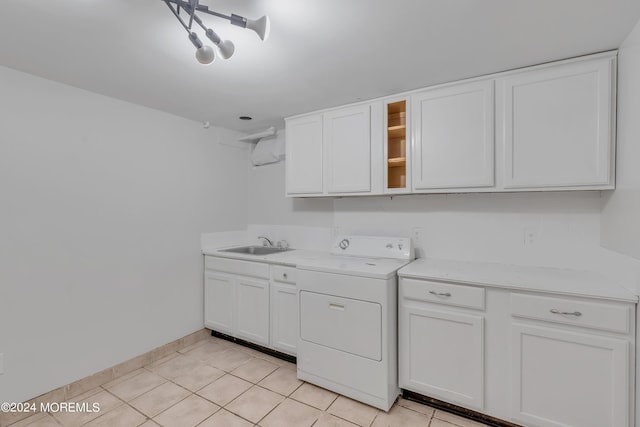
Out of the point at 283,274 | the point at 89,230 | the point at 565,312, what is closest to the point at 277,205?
the point at 283,274

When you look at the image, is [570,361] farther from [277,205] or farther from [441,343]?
[277,205]

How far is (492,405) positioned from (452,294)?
2.16ft

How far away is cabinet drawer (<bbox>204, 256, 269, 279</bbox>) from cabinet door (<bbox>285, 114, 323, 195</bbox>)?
742 millimetres

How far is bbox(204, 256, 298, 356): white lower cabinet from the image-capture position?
2510mm

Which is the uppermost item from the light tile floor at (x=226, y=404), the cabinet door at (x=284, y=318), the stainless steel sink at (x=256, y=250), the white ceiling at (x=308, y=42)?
the white ceiling at (x=308, y=42)

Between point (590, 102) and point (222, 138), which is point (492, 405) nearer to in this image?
point (590, 102)

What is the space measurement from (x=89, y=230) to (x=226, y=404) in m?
1.61

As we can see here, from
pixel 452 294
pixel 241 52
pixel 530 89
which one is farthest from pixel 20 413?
pixel 530 89

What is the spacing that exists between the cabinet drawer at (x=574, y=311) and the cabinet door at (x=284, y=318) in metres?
1.55

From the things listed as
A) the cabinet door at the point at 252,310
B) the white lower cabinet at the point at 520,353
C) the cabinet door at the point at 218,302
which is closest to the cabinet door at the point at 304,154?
the cabinet door at the point at 252,310

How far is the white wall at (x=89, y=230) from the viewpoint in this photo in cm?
191

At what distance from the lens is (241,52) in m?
1.69

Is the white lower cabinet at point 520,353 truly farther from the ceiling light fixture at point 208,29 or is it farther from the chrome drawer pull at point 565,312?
the ceiling light fixture at point 208,29

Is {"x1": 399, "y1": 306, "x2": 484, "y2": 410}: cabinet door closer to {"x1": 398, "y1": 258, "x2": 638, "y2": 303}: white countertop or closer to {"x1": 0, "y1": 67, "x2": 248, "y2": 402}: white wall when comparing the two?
{"x1": 398, "y1": 258, "x2": 638, "y2": 303}: white countertop
